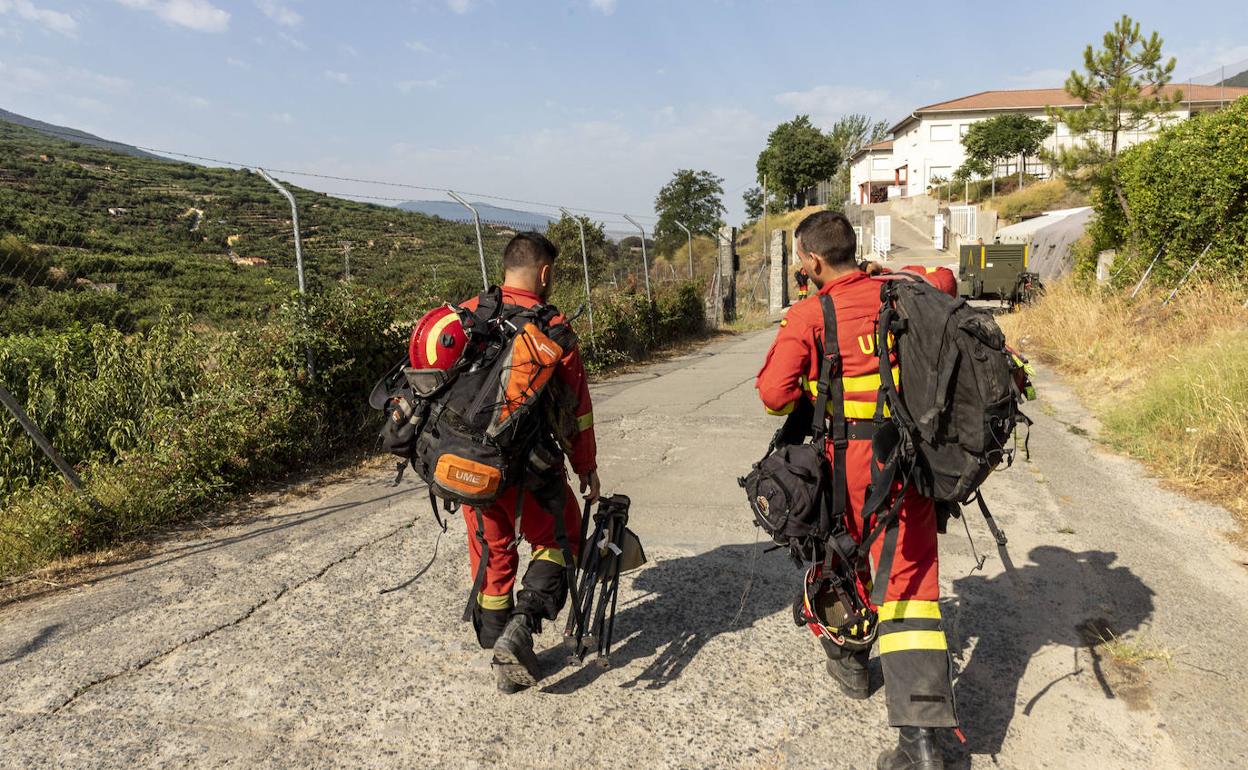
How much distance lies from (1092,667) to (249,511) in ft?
16.0

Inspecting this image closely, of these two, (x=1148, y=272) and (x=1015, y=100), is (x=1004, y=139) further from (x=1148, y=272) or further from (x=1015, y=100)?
(x=1148, y=272)

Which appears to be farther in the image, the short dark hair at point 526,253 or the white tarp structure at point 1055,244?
the white tarp structure at point 1055,244

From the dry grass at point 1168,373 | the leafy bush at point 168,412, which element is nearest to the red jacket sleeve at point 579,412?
the leafy bush at point 168,412

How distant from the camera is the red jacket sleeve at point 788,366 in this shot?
249 centimetres

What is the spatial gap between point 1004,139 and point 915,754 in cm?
5118

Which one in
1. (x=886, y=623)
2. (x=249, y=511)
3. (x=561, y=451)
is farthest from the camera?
(x=249, y=511)

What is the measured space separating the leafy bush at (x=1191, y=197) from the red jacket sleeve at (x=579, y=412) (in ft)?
34.1

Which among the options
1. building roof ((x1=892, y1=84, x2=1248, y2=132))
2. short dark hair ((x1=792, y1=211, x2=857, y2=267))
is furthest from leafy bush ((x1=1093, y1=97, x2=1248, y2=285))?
building roof ((x1=892, y1=84, x2=1248, y2=132))

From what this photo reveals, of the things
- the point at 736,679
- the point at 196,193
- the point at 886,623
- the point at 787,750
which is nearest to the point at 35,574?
the point at 736,679

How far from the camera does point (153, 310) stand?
6469 mm

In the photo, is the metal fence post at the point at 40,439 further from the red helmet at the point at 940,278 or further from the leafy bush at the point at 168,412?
the red helmet at the point at 940,278

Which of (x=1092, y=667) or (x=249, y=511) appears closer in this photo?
(x=1092, y=667)

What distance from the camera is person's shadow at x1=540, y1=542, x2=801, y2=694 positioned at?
307 cm

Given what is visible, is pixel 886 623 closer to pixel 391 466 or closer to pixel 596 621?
pixel 596 621
